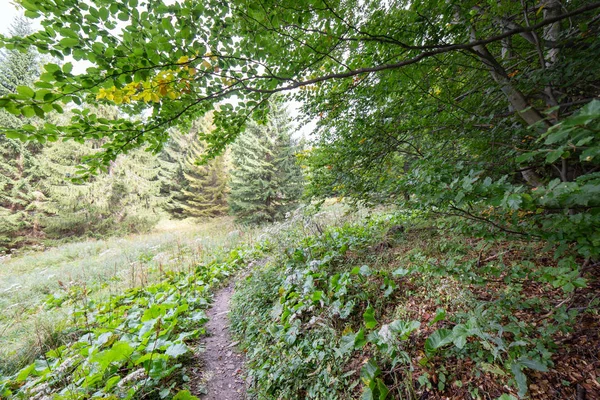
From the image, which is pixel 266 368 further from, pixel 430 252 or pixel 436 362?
pixel 430 252

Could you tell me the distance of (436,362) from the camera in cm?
171

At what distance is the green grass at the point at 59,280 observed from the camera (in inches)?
135

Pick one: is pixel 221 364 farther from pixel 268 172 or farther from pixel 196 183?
pixel 196 183

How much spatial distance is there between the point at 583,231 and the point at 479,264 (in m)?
1.63

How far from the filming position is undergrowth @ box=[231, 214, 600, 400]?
4.69ft

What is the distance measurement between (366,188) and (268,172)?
891 cm

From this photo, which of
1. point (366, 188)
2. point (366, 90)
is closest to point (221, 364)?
point (366, 188)

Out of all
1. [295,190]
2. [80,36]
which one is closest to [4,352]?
[80,36]

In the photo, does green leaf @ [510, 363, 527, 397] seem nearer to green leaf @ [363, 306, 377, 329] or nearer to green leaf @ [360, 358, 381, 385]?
green leaf @ [360, 358, 381, 385]

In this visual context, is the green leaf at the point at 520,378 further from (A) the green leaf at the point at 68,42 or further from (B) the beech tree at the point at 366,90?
(A) the green leaf at the point at 68,42

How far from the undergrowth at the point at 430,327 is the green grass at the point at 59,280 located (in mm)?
2979

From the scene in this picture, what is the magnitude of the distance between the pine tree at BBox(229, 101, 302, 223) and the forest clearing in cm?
653

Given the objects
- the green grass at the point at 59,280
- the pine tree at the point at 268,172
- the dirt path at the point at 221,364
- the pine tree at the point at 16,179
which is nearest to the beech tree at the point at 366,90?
the dirt path at the point at 221,364

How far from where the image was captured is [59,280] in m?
5.02
